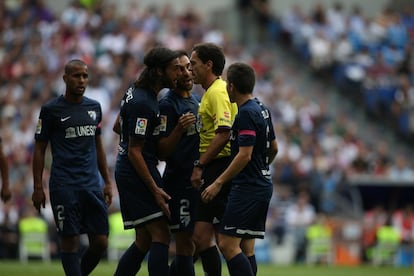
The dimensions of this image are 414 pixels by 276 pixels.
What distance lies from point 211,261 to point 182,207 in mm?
649

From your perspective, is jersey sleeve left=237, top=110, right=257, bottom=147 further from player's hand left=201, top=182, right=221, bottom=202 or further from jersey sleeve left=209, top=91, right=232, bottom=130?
player's hand left=201, top=182, right=221, bottom=202

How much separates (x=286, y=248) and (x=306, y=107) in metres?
4.92

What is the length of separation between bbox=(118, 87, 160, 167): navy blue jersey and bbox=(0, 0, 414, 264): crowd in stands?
11411 millimetres

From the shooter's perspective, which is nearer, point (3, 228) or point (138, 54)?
point (3, 228)

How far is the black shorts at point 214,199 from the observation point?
38.6ft

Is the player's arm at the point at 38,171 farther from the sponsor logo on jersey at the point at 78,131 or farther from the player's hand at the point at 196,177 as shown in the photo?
the player's hand at the point at 196,177

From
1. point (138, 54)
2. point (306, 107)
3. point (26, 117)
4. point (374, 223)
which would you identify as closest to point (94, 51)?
point (138, 54)

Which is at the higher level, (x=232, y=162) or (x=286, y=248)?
(x=232, y=162)

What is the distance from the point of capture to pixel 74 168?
12188 millimetres

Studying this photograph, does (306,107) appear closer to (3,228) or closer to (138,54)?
(138,54)

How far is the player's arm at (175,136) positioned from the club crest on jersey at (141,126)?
36 centimetres

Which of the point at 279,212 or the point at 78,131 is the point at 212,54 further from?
the point at 279,212

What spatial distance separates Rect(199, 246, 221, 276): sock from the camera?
11883 millimetres

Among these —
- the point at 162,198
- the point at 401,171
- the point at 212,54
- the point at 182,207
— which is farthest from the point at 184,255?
the point at 401,171
